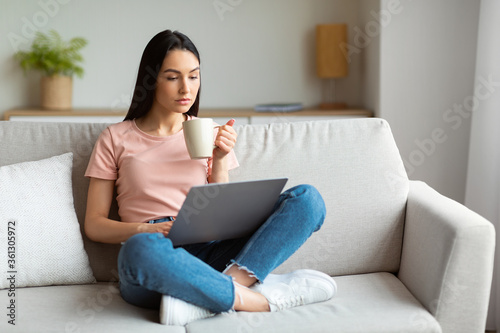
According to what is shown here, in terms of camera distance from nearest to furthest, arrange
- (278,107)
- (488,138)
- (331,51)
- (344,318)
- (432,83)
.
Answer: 1. (344,318)
2. (488,138)
3. (432,83)
4. (278,107)
5. (331,51)

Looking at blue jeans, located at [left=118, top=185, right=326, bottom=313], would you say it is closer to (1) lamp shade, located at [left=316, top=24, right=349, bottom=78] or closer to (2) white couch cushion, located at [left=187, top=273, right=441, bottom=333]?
(2) white couch cushion, located at [left=187, top=273, right=441, bottom=333]

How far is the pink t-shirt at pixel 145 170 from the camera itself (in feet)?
6.24

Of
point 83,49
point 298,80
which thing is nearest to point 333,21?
point 298,80

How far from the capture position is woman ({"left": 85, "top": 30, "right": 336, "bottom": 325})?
1.58 meters

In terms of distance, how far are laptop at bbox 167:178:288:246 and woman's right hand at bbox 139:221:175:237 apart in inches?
1.9

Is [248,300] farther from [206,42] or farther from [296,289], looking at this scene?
[206,42]

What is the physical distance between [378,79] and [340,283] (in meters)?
1.81

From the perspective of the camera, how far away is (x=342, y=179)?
2076mm

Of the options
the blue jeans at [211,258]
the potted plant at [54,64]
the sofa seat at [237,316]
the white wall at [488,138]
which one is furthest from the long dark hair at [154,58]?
the potted plant at [54,64]

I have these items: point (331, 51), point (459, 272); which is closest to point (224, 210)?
point (459, 272)

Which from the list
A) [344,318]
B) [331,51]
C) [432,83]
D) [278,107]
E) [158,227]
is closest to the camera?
[344,318]

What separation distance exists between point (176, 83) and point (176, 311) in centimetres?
69

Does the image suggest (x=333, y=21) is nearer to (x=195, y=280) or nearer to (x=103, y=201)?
(x=103, y=201)

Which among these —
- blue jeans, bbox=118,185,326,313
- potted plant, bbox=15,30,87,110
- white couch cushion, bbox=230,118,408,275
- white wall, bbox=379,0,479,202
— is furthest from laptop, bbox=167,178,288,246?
potted plant, bbox=15,30,87,110
